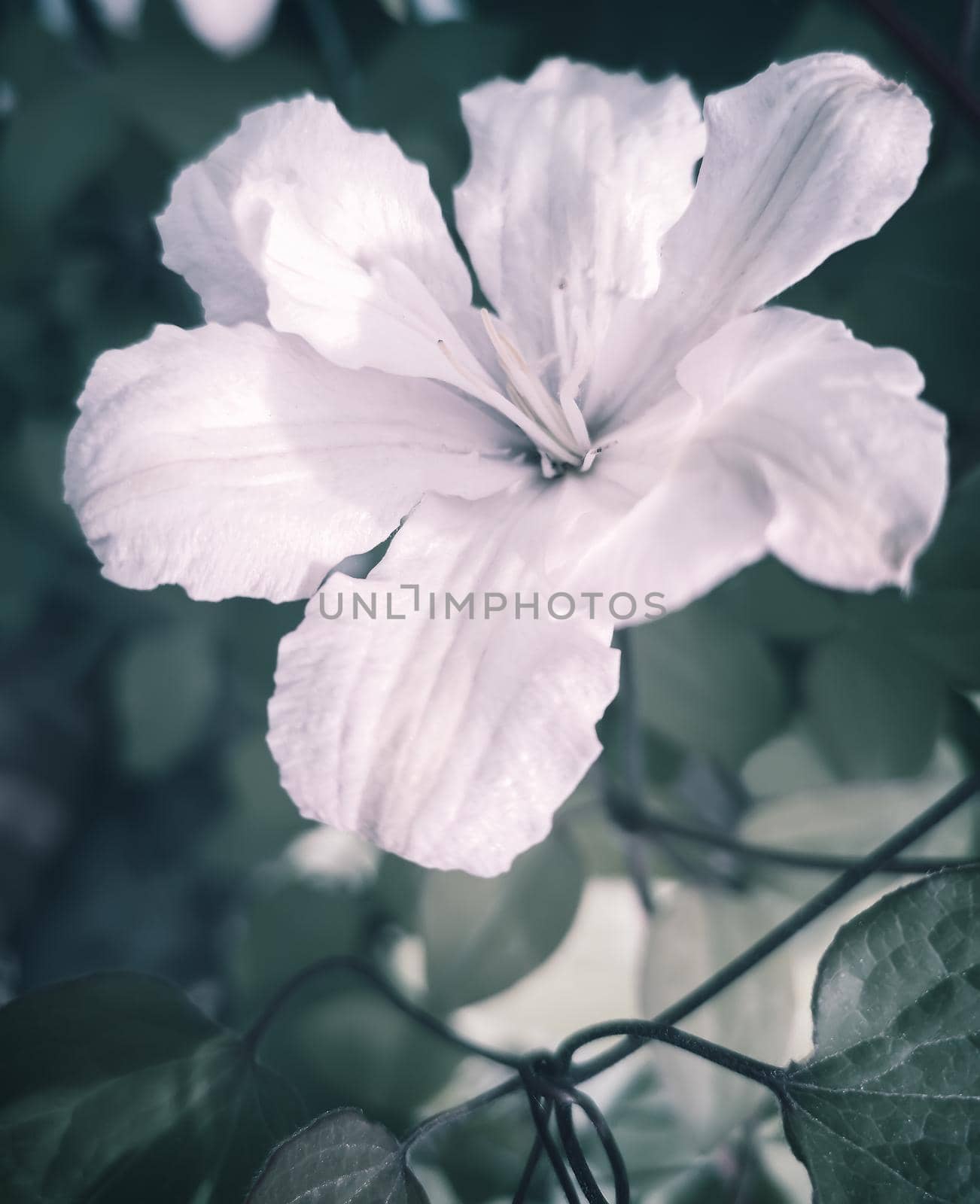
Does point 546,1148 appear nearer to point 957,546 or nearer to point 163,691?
point 957,546

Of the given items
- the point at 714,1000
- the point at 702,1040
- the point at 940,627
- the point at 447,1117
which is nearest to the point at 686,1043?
the point at 702,1040

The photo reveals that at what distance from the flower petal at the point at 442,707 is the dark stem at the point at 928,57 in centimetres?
38

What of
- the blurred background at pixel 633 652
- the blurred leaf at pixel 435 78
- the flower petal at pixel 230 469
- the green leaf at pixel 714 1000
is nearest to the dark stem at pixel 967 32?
the blurred background at pixel 633 652

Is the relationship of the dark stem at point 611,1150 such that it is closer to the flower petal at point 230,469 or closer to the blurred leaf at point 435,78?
the flower petal at point 230,469

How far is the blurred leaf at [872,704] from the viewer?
70cm

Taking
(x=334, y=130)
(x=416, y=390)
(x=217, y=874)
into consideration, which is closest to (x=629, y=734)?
(x=416, y=390)

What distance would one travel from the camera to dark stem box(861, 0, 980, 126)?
57cm

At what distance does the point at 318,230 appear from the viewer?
52 centimetres

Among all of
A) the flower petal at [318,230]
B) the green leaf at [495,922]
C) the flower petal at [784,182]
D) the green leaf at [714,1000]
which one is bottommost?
the green leaf at [714,1000]

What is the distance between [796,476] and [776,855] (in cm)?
33

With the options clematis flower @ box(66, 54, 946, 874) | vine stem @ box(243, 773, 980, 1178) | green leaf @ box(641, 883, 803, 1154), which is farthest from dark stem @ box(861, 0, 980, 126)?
green leaf @ box(641, 883, 803, 1154)

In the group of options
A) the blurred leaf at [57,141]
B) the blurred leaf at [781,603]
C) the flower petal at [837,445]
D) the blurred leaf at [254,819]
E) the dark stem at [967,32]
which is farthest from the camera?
the blurred leaf at [254,819]

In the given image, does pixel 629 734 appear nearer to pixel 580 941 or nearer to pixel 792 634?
pixel 792 634

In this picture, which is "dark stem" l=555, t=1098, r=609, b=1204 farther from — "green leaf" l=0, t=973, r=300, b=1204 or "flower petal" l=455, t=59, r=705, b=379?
"flower petal" l=455, t=59, r=705, b=379
